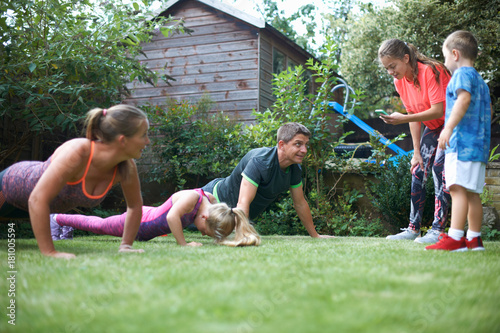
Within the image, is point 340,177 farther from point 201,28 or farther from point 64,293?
point 201,28

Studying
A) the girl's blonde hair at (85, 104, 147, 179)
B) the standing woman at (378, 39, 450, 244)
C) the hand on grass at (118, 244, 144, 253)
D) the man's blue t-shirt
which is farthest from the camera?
the man's blue t-shirt

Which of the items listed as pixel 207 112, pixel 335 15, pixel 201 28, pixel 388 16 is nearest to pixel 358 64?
pixel 388 16

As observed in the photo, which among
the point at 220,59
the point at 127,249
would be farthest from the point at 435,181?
the point at 220,59

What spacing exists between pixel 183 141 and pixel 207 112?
6.75 ft

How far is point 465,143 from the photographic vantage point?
284 centimetres

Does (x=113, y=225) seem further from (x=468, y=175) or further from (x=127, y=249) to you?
(x=468, y=175)

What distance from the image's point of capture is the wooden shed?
10.3 meters

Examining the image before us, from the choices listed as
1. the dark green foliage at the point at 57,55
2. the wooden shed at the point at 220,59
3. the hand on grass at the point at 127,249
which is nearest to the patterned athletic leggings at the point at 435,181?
the hand on grass at the point at 127,249

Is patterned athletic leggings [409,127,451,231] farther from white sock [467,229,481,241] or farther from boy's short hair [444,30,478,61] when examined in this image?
boy's short hair [444,30,478,61]

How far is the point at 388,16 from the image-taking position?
14.7 m

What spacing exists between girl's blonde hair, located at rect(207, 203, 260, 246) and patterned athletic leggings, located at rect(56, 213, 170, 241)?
19.7 inches

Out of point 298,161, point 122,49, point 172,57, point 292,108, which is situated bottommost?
point 298,161

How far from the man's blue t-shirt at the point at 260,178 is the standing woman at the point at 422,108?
1124 millimetres

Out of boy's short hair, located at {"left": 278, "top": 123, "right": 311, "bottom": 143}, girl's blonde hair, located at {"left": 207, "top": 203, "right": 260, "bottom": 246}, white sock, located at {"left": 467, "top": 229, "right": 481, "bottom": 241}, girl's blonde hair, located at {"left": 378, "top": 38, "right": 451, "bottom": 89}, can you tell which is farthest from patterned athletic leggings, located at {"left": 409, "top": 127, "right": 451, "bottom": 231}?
girl's blonde hair, located at {"left": 207, "top": 203, "right": 260, "bottom": 246}
